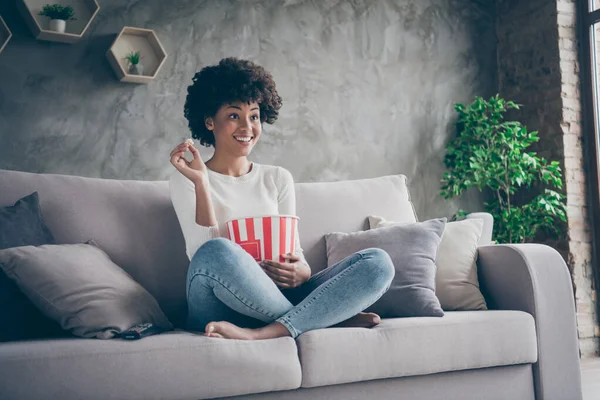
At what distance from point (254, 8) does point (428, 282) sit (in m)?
2.04

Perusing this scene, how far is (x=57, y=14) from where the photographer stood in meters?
2.97

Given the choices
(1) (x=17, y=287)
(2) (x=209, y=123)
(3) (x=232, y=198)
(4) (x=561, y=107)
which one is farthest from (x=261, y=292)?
(4) (x=561, y=107)

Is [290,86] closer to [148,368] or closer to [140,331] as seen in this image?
[140,331]

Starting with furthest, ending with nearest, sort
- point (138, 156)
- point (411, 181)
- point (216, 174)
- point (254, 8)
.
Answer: point (411, 181)
point (254, 8)
point (138, 156)
point (216, 174)

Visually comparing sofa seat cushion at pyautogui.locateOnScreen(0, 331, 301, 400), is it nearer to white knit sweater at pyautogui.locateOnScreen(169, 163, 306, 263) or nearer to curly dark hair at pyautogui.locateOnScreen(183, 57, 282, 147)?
white knit sweater at pyautogui.locateOnScreen(169, 163, 306, 263)

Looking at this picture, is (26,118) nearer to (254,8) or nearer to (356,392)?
(254,8)

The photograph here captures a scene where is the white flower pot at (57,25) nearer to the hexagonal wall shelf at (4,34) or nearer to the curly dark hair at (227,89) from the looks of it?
the hexagonal wall shelf at (4,34)

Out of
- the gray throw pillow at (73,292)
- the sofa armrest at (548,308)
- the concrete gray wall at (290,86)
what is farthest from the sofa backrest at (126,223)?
the concrete gray wall at (290,86)

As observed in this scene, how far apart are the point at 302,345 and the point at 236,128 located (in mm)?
808

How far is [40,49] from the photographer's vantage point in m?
3.02

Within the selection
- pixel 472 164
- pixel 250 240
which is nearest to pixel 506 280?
pixel 250 240

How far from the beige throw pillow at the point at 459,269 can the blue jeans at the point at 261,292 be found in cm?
48

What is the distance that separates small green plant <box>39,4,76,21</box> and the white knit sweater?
134 cm

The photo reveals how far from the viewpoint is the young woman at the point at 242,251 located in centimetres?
172
